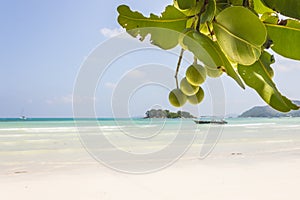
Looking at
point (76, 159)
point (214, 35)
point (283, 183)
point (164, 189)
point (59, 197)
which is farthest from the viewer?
point (76, 159)

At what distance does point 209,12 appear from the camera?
202 mm

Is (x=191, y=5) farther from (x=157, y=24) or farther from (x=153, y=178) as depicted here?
(x=153, y=178)

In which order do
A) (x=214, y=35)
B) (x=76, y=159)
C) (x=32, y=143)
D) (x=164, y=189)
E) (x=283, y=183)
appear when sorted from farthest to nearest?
(x=32, y=143) → (x=76, y=159) → (x=283, y=183) → (x=164, y=189) → (x=214, y=35)

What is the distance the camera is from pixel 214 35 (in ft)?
0.72

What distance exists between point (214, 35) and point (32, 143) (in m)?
10.3

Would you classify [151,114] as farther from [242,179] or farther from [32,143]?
[32,143]

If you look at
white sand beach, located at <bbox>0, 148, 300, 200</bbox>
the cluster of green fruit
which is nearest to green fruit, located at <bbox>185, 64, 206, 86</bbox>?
the cluster of green fruit

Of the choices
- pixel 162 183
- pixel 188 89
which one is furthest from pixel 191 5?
pixel 162 183

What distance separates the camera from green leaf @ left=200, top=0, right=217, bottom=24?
20 centimetres

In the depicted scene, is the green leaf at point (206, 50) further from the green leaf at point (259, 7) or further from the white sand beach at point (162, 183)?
the white sand beach at point (162, 183)

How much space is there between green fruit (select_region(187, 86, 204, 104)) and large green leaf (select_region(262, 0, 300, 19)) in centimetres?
12

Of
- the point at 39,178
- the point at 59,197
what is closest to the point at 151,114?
the point at 59,197

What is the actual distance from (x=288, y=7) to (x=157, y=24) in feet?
0.27

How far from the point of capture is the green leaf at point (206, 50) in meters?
0.20
